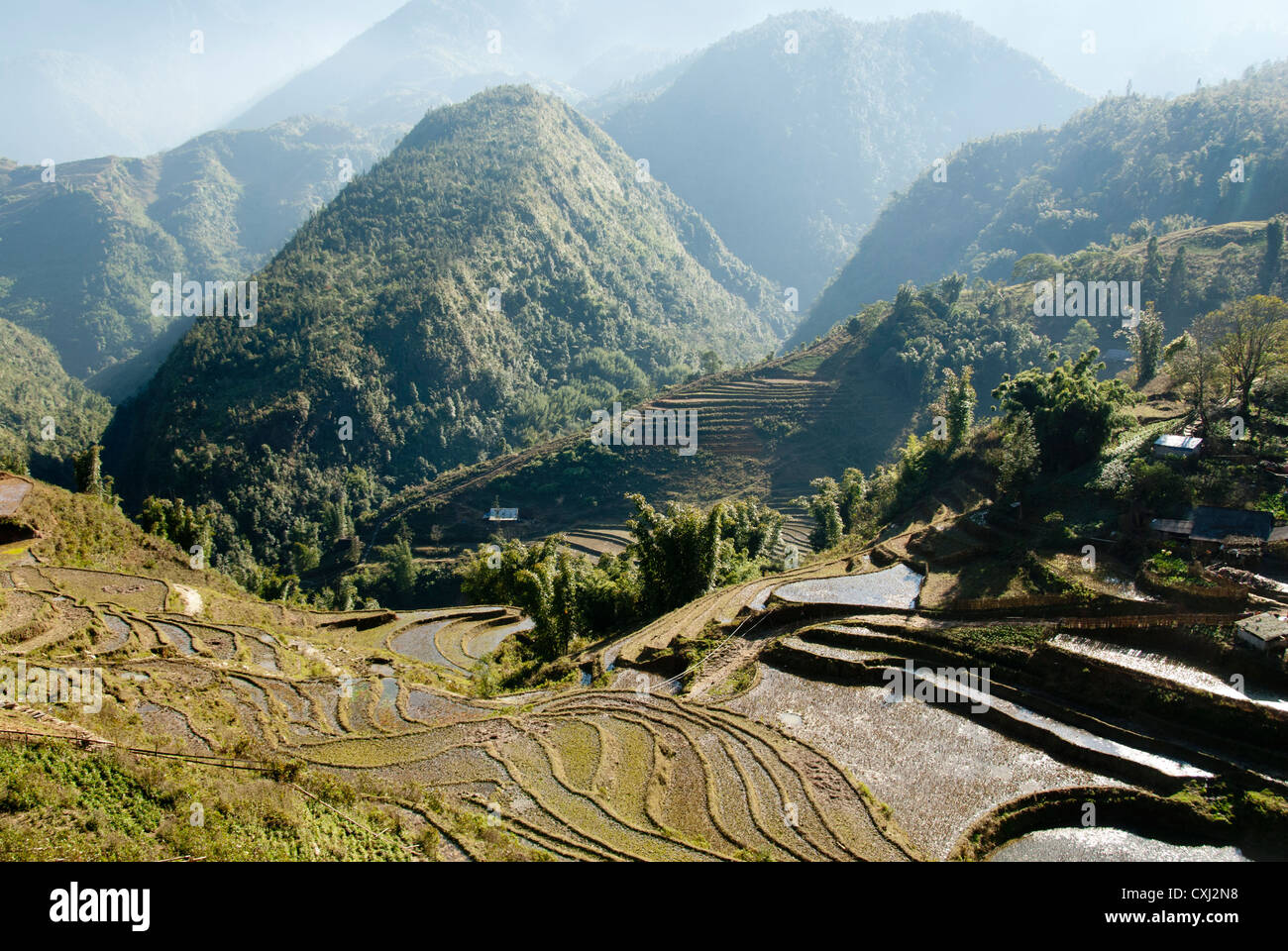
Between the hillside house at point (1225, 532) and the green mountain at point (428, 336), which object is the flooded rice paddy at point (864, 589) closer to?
the hillside house at point (1225, 532)

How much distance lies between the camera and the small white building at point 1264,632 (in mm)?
17250

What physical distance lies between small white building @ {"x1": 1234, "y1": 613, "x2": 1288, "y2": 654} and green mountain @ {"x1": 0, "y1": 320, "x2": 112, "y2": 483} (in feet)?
352

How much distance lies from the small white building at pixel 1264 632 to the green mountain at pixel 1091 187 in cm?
9370

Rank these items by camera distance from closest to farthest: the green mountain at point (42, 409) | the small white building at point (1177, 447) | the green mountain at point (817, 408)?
the small white building at point (1177, 447) < the green mountain at point (817, 408) < the green mountain at point (42, 409)

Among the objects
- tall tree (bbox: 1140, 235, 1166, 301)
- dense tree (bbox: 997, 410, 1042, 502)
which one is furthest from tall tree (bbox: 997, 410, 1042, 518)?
tall tree (bbox: 1140, 235, 1166, 301)

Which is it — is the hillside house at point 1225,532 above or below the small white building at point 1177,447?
below

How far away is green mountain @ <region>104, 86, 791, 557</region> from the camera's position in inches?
3738

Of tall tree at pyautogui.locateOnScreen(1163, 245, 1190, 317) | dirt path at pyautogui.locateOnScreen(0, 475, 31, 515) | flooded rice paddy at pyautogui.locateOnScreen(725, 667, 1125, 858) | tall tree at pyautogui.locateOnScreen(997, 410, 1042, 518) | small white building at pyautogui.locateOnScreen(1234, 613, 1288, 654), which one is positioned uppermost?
tall tree at pyautogui.locateOnScreen(1163, 245, 1190, 317)

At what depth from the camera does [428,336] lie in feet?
392

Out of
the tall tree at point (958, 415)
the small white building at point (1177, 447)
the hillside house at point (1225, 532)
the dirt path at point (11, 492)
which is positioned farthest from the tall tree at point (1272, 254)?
the dirt path at point (11, 492)

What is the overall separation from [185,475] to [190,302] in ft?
409

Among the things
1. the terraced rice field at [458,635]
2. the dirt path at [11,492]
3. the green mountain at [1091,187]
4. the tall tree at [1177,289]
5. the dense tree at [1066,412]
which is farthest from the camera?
the green mountain at [1091,187]

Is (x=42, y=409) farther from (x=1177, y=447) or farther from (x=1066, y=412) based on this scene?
(x=1177, y=447)

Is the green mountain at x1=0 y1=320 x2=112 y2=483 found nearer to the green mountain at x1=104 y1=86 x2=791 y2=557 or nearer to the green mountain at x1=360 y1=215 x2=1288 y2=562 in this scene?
the green mountain at x1=104 y1=86 x2=791 y2=557
